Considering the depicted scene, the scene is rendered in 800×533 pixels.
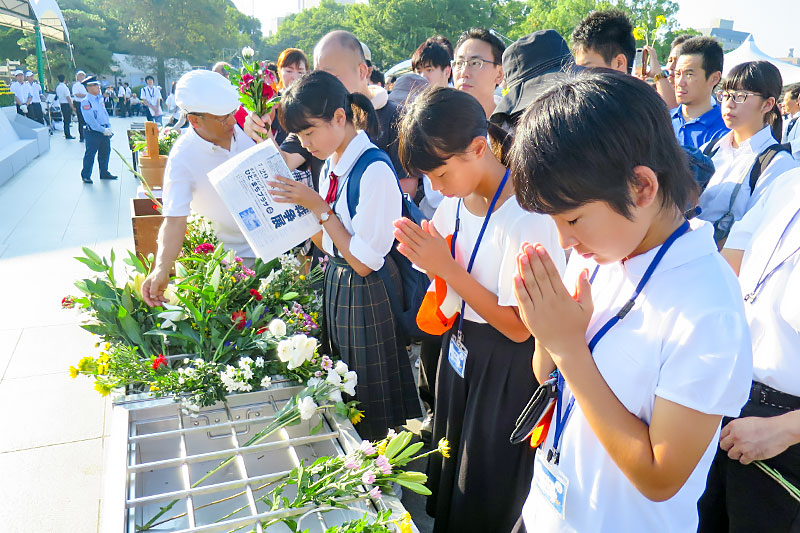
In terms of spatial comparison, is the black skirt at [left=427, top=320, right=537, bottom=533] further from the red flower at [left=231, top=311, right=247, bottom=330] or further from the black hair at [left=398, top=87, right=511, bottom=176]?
the red flower at [left=231, top=311, right=247, bottom=330]

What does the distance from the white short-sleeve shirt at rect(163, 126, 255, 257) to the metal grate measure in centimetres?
102

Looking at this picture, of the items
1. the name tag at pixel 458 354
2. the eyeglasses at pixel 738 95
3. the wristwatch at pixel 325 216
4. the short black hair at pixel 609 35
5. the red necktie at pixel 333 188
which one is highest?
the short black hair at pixel 609 35

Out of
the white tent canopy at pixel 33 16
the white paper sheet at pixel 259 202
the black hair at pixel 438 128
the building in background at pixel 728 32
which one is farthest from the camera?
the building in background at pixel 728 32

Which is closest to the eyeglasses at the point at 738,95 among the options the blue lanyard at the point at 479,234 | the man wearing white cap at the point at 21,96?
the blue lanyard at the point at 479,234

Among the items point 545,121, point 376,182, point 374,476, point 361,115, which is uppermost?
point 545,121

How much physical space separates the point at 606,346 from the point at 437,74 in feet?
11.7

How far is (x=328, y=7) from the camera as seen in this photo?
64.7 metres

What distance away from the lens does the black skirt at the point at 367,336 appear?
7.05 feet

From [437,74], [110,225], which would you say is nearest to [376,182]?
[437,74]

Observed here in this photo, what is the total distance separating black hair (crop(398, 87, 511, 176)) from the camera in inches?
60.7

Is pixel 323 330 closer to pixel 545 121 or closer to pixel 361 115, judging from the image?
pixel 361 115

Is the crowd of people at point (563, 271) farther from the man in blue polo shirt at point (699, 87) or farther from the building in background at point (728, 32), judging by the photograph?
the building in background at point (728, 32)

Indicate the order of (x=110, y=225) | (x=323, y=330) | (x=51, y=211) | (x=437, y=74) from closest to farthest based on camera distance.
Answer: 1. (x=323, y=330)
2. (x=437, y=74)
3. (x=110, y=225)
4. (x=51, y=211)

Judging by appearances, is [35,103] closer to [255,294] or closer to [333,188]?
[255,294]
